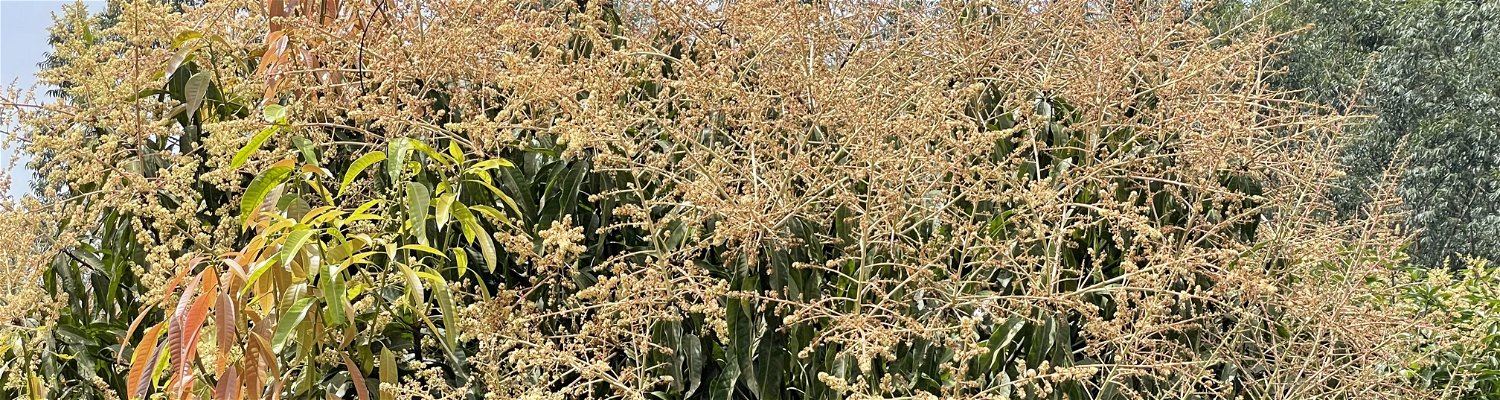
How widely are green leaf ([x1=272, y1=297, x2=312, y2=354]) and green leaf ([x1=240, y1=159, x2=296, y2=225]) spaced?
251 millimetres

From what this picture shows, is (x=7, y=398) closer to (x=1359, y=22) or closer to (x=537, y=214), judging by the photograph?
(x=537, y=214)

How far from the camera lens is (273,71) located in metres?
2.54

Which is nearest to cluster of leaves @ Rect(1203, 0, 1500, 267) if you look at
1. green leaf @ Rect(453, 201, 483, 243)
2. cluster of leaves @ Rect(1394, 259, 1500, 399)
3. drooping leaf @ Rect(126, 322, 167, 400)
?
cluster of leaves @ Rect(1394, 259, 1500, 399)

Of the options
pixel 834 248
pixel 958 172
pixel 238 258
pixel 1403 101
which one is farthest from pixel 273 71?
pixel 1403 101

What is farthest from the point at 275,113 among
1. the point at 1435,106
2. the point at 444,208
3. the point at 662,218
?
the point at 1435,106

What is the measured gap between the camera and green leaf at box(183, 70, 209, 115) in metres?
2.56

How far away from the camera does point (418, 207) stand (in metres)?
2.15

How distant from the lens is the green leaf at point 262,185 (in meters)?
2.24

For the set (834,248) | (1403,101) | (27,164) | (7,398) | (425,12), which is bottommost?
(1403,101)

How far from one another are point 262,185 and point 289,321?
32cm

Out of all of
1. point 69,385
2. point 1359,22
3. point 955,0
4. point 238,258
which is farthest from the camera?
point 1359,22

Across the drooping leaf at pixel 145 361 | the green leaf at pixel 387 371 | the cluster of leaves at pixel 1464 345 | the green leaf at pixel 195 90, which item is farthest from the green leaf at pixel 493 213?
the cluster of leaves at pixel 1464 345

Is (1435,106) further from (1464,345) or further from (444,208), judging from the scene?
(444,208)

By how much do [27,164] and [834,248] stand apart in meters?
1.71
